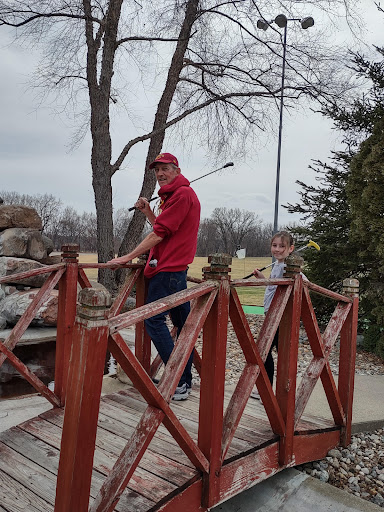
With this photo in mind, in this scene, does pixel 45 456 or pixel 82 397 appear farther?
pixel 45 456

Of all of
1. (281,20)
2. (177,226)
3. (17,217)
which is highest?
(281,20)

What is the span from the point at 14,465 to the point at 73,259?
54.6 inches

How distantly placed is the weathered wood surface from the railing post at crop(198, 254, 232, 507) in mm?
140

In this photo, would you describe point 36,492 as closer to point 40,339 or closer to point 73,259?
point 73,259

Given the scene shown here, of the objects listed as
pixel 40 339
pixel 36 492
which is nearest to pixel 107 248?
pixel 40 339

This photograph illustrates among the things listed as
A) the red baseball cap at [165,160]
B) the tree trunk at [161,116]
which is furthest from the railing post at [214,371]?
the tree trunk at [161,116]

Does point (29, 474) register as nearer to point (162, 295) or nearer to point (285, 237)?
point (162, 295)

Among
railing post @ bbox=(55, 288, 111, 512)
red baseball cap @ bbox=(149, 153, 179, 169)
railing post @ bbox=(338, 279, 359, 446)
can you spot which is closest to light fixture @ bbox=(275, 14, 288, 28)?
railing post @ bbox=(338, 279, 359, 446)

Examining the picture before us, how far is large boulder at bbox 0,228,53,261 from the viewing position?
352 inches

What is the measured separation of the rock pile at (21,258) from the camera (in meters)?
7.99

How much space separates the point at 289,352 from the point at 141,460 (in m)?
1.06

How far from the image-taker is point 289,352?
107 inches

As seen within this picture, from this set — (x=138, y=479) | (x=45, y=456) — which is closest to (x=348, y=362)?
(x=138, y=479)

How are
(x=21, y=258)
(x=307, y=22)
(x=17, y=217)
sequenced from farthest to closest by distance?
(x=307, y=22) < (x=17, y=217) < (x=21, y=258)
